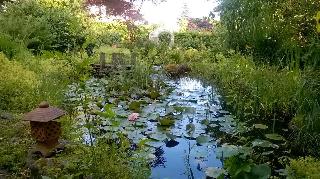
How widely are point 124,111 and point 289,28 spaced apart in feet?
8.62

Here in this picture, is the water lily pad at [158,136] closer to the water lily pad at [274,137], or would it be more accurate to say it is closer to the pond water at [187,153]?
the pond water at [187,153]

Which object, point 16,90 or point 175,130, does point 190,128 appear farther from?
point 16,90

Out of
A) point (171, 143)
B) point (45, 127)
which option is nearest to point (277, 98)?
point (171, 143)

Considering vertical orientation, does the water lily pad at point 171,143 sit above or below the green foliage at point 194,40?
below

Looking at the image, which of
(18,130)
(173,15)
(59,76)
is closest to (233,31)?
(59,76)

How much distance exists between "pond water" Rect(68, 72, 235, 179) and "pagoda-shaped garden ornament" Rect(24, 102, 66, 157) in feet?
1.73

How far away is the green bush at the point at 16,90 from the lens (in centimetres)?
481

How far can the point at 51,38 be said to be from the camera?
390 inches

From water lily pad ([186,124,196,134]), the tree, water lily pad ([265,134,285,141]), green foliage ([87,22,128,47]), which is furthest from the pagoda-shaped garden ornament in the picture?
the tree

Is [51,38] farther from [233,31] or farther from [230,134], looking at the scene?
[230,134]

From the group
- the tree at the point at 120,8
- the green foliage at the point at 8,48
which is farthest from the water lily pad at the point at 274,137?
the tree at the point at 120,8

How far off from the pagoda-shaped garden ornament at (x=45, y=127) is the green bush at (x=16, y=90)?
5.01ft

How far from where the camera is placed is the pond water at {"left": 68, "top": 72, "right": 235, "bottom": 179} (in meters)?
4.07

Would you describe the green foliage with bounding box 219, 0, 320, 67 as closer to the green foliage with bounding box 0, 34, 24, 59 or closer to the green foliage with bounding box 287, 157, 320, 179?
the green foliage with bounding box 287, 157, 320, 179
